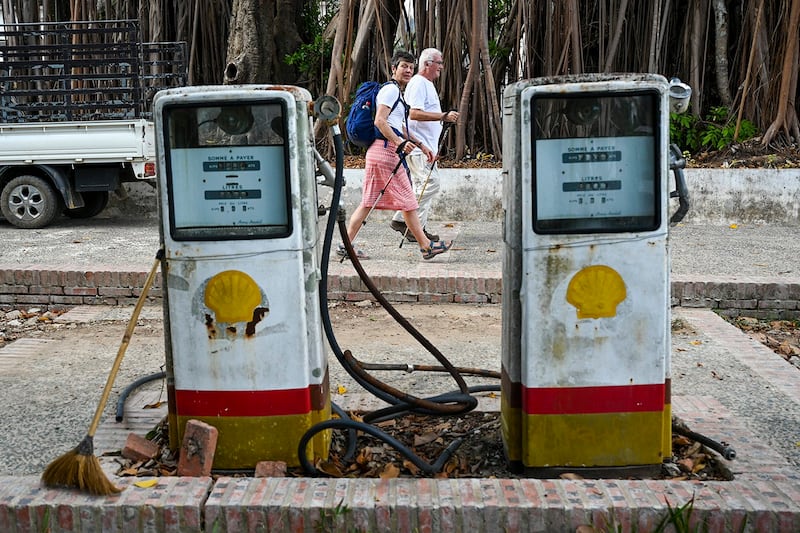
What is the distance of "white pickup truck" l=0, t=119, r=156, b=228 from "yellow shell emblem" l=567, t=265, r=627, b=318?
7.04m

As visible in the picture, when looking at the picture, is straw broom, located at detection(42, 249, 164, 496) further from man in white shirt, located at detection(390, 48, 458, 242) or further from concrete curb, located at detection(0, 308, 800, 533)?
man in white shirt, located at detection(390, 48, 458, 242)

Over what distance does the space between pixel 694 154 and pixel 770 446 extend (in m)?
8.20

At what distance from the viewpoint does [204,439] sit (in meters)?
3.11

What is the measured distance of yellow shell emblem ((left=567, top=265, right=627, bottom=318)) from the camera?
3.04 m

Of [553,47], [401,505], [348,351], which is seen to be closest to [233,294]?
[348,351]

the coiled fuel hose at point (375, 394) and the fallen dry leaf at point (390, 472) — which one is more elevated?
the coiled fuel hose at point (375, 394)

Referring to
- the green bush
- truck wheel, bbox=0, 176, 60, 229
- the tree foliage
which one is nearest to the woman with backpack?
the tree foliage

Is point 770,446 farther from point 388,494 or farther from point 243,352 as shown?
point 243,352

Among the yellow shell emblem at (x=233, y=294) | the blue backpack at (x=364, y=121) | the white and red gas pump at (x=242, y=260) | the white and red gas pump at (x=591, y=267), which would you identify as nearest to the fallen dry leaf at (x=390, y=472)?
the white and red gas pump at (x=242, y=260)

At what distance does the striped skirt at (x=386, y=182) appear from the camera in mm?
6941

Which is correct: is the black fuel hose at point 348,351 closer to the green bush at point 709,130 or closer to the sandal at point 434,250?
the sandal at point 434,250

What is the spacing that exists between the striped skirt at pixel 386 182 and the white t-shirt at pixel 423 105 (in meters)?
0.70

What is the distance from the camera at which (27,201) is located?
9398mm

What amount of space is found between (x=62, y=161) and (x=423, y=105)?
13.5ft
